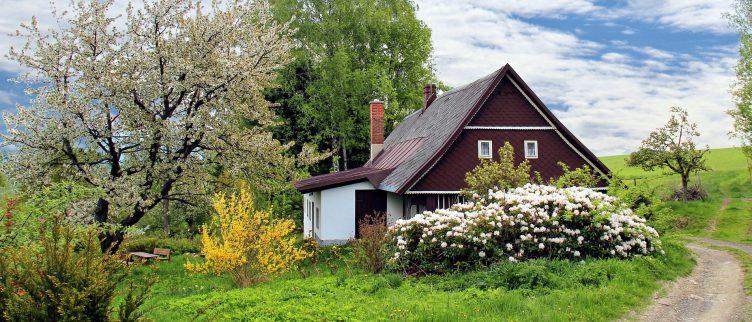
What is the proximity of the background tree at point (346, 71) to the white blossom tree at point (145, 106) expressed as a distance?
18.3 metres

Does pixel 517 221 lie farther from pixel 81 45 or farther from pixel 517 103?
→ pixel 81 45

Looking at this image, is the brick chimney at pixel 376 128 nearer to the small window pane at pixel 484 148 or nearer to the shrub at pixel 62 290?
the small window pane at pixel 484 148

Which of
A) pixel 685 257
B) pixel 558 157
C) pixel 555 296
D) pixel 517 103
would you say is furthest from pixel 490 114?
pixel 555 296

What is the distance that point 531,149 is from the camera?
2500cm

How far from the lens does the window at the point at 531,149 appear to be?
981 inches

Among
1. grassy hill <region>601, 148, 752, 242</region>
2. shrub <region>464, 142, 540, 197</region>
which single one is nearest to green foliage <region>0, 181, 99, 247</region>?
shrub <region>464, 142, 540, 197</region>

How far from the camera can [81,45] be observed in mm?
18281

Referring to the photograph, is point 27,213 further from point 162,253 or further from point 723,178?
point 723,178

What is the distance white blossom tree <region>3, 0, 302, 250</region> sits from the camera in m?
17.9

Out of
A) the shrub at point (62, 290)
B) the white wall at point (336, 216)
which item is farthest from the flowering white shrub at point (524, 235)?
the white wall at point (336, 216)

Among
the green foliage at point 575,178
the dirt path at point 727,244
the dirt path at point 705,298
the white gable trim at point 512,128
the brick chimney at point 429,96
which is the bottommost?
the dirt path at point 705,298

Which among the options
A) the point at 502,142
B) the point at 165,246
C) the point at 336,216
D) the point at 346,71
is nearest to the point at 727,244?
the point at 502,142

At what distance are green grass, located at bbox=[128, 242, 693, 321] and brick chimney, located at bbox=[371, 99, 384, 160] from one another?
21.4m

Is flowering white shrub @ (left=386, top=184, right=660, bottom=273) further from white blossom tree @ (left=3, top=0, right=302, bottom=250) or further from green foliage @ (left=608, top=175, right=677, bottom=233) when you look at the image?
white blossom tree @ (left=3, top=0, right=302, bottom=250)
